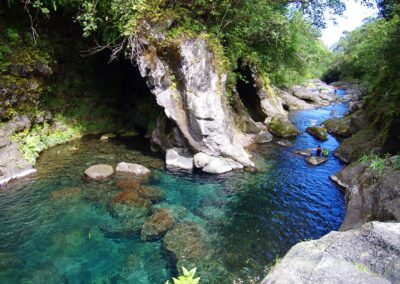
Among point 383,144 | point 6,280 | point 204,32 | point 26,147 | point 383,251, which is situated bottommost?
point 6,280

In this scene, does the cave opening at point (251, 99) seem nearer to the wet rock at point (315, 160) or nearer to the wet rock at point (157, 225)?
the wet rock at point (315, 160)

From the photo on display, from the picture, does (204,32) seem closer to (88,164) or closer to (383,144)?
(88,164)

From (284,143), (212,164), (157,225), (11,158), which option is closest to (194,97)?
(212,164)

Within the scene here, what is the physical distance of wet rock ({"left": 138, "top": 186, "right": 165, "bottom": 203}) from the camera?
42.7 ft

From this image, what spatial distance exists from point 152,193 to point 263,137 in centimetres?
1236

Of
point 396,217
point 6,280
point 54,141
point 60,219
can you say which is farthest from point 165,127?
point 396,217

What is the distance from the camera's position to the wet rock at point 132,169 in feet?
50.4

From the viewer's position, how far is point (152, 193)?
13312 millimetres

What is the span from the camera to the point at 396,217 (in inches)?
260

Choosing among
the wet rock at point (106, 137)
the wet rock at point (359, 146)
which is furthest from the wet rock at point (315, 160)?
the wet rock at point (106, 137)

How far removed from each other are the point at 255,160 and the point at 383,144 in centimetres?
714

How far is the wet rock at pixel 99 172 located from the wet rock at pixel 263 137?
12002mm

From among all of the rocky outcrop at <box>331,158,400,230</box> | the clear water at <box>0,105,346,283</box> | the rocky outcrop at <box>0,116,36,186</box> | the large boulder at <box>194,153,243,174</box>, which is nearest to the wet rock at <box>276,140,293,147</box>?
the clear water at <box>0,105,346,283</box>

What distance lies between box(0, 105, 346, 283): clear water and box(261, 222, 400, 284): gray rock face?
4.09 metres
